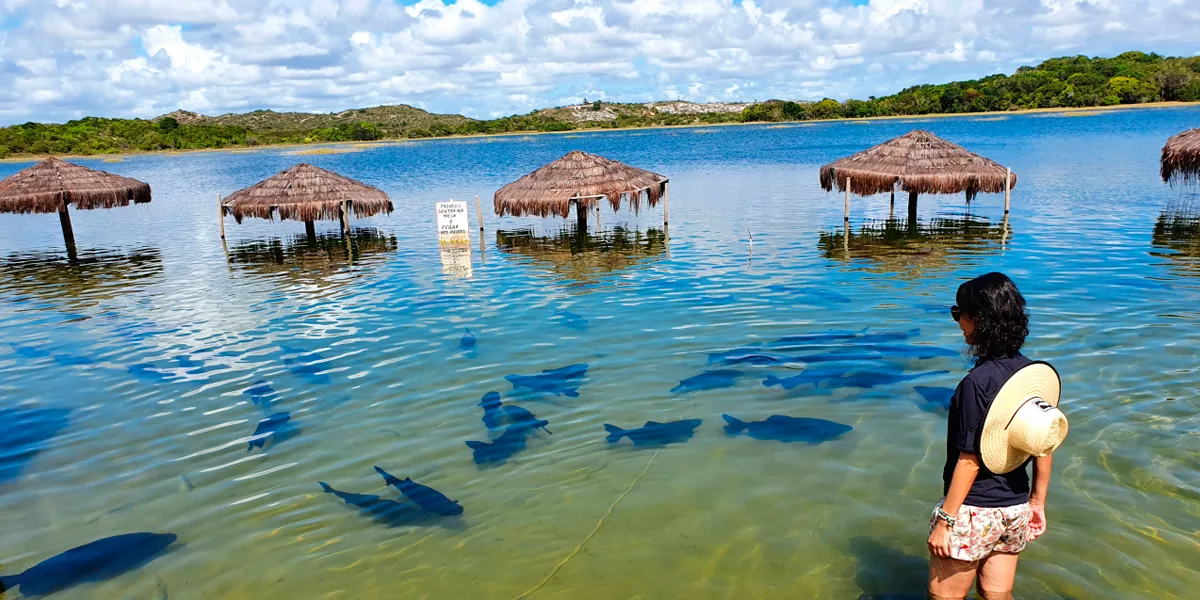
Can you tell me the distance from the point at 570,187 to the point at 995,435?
17.2 metres

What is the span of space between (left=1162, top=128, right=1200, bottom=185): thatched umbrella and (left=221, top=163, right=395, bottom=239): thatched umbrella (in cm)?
2151

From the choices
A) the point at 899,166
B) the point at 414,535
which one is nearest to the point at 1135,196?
the point at 899,166

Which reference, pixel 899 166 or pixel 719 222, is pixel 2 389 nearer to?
pixel 719 222

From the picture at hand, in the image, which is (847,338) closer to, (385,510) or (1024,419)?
(385,510)

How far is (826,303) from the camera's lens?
11.2m

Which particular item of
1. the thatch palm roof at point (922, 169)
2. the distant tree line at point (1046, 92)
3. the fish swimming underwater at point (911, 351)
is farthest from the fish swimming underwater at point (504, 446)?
the distant tree line at point (1046, 92)

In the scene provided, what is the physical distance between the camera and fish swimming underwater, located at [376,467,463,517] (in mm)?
5727

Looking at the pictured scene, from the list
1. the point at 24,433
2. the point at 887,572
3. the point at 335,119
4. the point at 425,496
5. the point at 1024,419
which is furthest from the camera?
the point at 335,119

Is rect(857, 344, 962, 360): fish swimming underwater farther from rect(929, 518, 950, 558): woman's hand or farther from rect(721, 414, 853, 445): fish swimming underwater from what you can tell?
rect(929, 518, 950, 558): woman's hand

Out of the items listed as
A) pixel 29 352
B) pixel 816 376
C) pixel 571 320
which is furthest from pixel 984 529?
pixel 29 352

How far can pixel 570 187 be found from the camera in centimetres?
1958

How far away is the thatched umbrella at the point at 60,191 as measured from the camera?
20.1m

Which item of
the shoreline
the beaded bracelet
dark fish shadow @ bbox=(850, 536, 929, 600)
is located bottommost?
dark fish shadow @ bbox=(850, 536, 929, 600)

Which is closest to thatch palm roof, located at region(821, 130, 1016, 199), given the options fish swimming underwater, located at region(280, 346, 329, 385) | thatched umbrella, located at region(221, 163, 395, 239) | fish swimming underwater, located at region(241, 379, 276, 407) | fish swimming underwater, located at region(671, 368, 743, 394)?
fish swimming underwater, located at region(671, 368, 743, 394)
